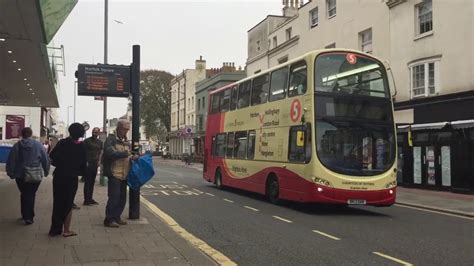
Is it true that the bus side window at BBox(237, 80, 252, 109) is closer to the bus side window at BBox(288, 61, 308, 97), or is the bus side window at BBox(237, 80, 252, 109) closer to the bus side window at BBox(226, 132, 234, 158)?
the bus side window at BBox(226, 132, 234, 158)

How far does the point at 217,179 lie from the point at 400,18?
36.2 feet

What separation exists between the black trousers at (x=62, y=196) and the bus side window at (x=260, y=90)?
364 inches

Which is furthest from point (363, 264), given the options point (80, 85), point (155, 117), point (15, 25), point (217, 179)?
point (155, 117)

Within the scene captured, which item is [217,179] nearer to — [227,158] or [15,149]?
[227,158]

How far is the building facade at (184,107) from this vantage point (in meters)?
70.2

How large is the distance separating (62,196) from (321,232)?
5.00 meters

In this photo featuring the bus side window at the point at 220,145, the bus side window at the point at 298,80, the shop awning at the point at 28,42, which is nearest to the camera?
the shop awning at the point at 28,42

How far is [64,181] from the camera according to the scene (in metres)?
8.32

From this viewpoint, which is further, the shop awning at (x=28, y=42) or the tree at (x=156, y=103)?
the tree at (x=156, y=103)

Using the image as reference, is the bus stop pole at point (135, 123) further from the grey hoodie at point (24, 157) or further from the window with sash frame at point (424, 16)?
the window with sash frame at point (424, 16)

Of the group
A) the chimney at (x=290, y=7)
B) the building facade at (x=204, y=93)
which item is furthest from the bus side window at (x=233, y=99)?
the building facade at (x=204, y=93)

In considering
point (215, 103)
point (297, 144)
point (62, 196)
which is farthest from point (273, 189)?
point (62, 196)

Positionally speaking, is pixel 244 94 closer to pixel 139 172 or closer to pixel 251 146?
pixel 251 146

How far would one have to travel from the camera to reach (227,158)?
66.3 ft
